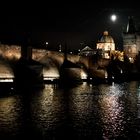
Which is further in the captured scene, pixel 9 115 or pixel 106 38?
pixel 106 38

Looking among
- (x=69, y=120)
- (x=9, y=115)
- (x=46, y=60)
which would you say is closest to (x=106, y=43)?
(x=46, y=60)

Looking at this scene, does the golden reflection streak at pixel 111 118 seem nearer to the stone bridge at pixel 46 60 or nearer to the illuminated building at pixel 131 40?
the stone bridge at pixel 46 60

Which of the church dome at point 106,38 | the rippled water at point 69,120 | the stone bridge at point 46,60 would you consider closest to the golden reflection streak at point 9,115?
the rippled water at point 69,120

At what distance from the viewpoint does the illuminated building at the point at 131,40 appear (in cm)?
14375

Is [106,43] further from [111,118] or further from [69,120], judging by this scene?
[69,120]

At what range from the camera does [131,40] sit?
14438 cm

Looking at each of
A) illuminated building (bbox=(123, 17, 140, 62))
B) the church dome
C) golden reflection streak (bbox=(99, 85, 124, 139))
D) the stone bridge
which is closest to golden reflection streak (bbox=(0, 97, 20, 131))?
golden reflection streak (bbox=(99, 85, 124, 139))

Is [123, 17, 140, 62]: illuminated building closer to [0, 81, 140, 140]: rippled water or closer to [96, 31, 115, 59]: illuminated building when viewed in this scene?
[96, 31, 115, 59]: illuminated building

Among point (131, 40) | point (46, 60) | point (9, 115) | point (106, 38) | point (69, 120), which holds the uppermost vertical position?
point (106, 38)

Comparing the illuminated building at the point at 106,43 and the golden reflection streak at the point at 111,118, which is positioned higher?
the illuminated building at the point at 106,43

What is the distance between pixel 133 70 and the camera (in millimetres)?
115125

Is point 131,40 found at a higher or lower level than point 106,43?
higher

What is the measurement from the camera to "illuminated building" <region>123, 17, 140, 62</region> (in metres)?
144

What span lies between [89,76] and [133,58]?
59.8 metres
